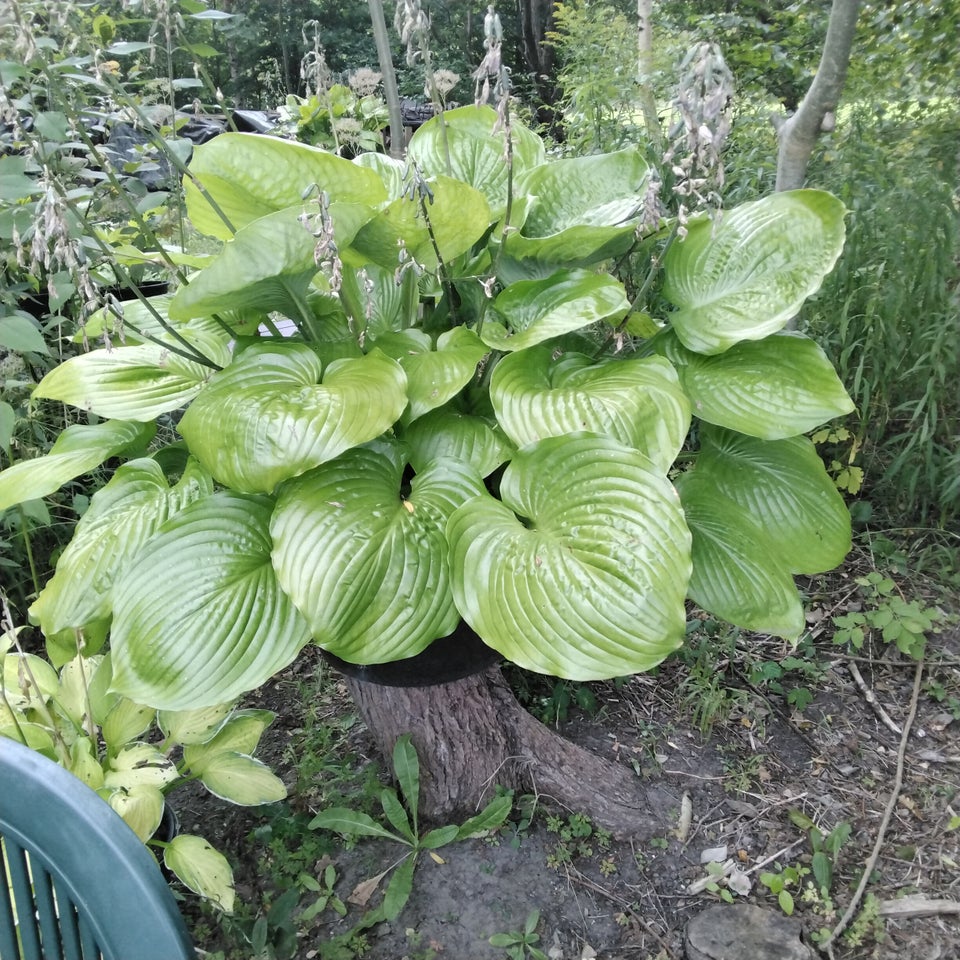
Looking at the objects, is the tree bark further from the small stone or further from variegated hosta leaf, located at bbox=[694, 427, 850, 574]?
the small stone

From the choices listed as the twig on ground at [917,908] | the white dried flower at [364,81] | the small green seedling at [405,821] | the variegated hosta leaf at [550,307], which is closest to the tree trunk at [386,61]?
the variegated hosta leaf at [550,307]

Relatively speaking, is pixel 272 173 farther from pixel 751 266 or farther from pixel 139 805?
pixel 139 805

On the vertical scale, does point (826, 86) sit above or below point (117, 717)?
above

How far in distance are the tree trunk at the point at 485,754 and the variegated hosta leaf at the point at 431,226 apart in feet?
2.44

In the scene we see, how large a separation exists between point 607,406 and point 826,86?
1089 mm

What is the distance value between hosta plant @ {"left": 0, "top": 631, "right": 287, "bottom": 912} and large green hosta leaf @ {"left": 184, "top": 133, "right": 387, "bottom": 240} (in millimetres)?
764

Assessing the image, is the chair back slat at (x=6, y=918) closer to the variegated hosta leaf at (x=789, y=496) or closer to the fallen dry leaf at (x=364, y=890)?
the fallen dry leaf at (x=364, y=890)

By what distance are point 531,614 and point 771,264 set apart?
0.63m

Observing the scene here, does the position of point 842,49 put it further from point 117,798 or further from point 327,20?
point 327,20

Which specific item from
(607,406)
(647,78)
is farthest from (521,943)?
(647,78)

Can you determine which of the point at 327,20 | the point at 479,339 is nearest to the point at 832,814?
the point at 479,339

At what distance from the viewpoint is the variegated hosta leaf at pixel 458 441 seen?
39.9 inches

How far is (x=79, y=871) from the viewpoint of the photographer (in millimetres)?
590

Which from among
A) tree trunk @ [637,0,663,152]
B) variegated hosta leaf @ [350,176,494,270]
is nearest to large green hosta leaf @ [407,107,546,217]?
variegated hosta leaf @ [350,176,494,270]
